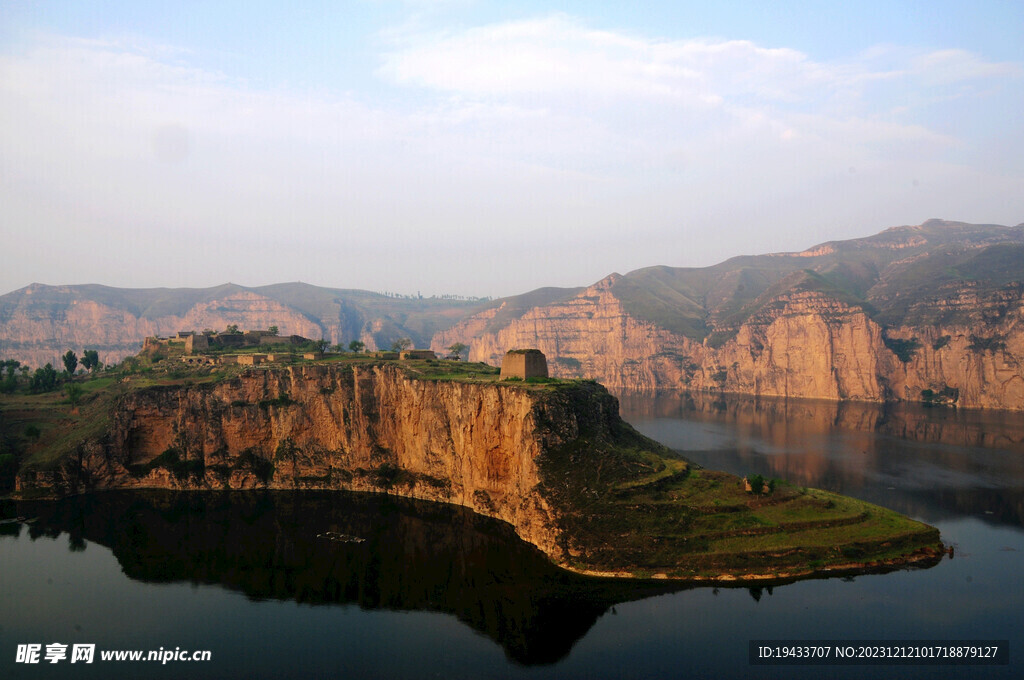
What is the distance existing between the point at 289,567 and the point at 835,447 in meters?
82.0

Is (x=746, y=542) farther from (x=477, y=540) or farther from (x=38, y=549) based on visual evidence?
(x=38, y=549)

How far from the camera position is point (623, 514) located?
54.5m

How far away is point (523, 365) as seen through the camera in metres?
72.8

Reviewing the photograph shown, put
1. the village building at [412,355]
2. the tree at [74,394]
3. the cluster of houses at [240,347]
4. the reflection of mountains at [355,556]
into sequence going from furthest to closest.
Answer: the village building at [412,355] < the cluster of houses at [240,347] < the tree at [74,394] < the reflection of mountains at [355,556]

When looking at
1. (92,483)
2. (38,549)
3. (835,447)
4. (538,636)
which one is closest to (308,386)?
(92,483)

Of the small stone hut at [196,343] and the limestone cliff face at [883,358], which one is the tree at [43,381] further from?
the limestone cliff face at [883,358]

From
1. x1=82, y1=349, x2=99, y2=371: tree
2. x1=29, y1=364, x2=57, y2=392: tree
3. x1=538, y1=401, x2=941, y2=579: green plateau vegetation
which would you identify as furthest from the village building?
x1=82, y1=349, x2=99, y2=371: tree

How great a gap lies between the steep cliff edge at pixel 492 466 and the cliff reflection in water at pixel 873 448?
1707 cm

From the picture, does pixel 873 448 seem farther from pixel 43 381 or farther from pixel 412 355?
pixel 43 381

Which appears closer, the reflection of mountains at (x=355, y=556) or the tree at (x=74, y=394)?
the reflection of mountains at (x=355, y=556)

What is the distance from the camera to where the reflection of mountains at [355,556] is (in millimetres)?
46250

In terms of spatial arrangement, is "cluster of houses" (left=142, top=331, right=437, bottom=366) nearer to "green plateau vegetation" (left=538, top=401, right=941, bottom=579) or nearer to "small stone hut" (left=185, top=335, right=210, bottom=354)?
"small stone hut" (left=185, top=335, right=210, bottom=354)

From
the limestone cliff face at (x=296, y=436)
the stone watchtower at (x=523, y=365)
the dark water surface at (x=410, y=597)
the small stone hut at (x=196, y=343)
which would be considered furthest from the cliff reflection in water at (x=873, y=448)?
the small stone hut at (x=196, y=343)

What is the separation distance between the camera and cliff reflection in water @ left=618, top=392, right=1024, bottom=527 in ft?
238
